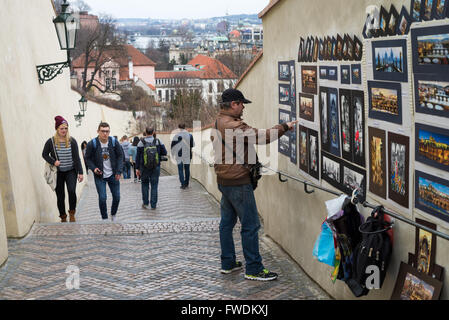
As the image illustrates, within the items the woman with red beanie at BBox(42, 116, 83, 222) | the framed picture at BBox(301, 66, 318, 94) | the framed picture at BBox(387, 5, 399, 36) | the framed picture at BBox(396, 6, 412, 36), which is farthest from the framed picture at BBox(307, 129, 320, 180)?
the woman with red beanie at BBox(42, 116, 83, 222)

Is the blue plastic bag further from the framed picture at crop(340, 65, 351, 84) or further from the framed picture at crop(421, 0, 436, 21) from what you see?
the framed picture at crop(421, 0, 436, 21)

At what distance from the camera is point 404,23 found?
378 centimetres

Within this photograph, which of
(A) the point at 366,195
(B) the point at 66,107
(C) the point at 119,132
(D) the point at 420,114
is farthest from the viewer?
(C) the point at 119,132

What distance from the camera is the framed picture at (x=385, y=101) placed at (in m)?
3.95

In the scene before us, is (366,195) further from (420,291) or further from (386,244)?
(420,291)

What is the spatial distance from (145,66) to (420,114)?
122 metres

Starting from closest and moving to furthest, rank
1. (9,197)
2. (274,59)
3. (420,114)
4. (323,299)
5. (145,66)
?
(420,114) < (323,299) < (274,59) < (9,197) < (145,66)

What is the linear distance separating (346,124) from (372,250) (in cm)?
121

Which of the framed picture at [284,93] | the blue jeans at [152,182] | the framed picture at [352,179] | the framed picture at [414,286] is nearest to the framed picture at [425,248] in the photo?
the framed picture at [414,286]

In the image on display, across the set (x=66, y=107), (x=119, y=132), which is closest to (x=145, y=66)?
(x=119, y=132)

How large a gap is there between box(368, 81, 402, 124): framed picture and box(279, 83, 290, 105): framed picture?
2.42 m

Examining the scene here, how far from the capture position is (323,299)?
Result: 5.44m

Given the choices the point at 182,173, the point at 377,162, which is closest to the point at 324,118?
the point at 377,162

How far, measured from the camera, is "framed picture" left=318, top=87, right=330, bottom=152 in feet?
17.8
